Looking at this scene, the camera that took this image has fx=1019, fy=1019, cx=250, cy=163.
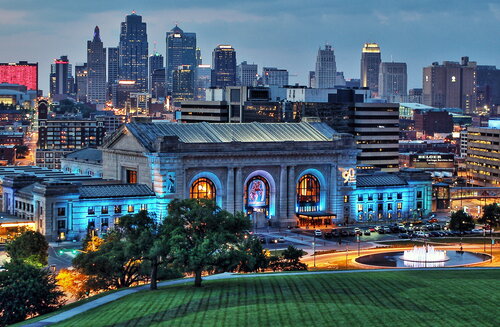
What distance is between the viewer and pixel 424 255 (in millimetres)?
128125

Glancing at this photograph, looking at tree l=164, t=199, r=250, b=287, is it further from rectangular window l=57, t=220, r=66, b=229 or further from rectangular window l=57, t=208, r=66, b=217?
rectangular window l=57, t=208, r=66, b=217

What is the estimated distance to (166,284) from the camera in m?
96.8

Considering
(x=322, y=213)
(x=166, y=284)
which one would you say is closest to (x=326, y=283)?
(x=166, y=284)

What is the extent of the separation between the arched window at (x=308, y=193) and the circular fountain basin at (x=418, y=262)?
38.2 meters

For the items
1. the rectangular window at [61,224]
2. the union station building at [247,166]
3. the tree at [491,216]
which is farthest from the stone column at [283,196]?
the rectangular window at [61,224]

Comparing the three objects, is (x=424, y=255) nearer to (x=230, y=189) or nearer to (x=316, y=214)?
(x=316, y=214)

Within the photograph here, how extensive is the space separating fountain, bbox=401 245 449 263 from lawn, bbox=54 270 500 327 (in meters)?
31.3

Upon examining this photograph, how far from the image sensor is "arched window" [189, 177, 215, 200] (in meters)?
163

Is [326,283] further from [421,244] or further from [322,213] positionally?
[322,213]

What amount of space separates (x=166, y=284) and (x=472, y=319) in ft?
109

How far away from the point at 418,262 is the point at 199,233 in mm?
41775

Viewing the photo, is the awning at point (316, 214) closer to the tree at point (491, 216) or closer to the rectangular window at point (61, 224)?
the tree at point (491, 216)

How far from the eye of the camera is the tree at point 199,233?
88938 mm

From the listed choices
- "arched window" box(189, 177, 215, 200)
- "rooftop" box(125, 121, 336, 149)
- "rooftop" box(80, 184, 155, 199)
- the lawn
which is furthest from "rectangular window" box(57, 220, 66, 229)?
the lawn
